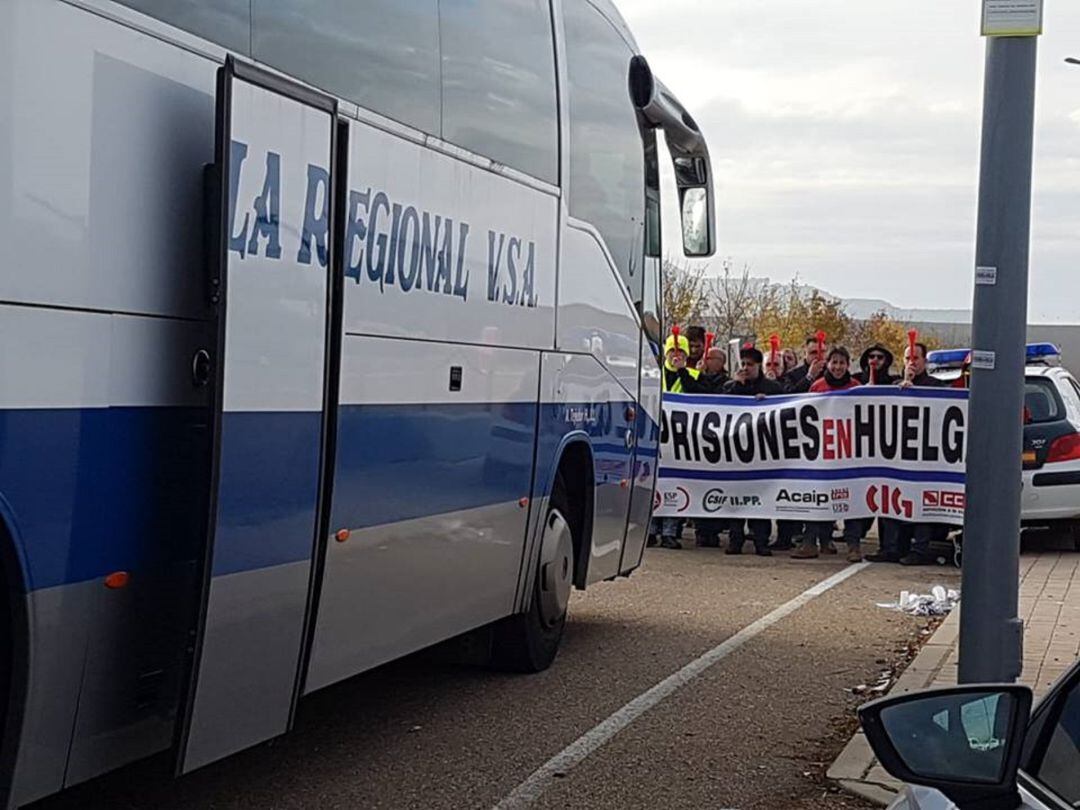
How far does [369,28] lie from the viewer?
659cm

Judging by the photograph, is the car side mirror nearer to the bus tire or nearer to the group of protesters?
the bus tire

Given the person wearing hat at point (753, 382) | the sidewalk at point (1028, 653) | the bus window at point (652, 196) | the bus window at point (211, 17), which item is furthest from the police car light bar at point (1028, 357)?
the bus window at point (211, 17)

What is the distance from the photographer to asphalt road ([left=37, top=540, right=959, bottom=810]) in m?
6.83

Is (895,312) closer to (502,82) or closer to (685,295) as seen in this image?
(685,295)

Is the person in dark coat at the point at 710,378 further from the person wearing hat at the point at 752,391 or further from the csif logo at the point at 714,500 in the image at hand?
the csif logo at the point at 714,500

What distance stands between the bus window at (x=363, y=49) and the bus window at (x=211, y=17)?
0.24 feet

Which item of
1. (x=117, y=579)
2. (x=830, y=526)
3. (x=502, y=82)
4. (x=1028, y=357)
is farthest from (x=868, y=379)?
(x=117, y=579)

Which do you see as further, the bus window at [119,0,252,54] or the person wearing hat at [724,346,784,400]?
the person wearing hat at [724,346,784,400]

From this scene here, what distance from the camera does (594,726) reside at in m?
8.12

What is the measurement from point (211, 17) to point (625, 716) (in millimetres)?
4322

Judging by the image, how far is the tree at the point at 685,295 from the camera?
51.7m

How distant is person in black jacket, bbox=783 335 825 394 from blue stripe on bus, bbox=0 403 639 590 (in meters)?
10.7

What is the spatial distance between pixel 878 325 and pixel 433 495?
63.4m

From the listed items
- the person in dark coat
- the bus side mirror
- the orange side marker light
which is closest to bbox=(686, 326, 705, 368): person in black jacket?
the person in dark coat
